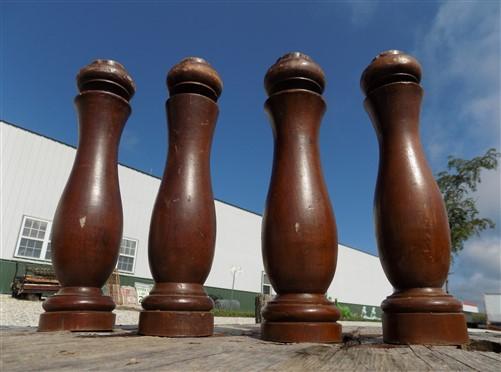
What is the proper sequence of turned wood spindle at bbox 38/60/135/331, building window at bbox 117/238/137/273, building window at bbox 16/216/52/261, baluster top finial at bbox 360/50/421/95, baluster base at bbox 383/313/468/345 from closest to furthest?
baluster base at bbox 383/313/468/345, baluster top finial at bbox 360/50/421/95, turned wood spindle at bbox 38/60/135/331, building window at bbox 16/216/52/261, building window at bbox 117/238/137/273

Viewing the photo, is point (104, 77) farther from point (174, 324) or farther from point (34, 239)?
point (34, 239)

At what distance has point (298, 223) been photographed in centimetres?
138

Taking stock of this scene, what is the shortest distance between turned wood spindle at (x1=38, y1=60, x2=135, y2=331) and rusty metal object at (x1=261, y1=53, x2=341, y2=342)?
794 millimetres

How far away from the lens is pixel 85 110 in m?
1.98

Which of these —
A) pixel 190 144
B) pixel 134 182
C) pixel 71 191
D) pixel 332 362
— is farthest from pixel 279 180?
pixel 134 182

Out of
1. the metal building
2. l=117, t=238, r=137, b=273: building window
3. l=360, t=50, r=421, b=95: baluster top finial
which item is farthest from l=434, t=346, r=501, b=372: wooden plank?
l=117, t=238, r=137, b=273: building window

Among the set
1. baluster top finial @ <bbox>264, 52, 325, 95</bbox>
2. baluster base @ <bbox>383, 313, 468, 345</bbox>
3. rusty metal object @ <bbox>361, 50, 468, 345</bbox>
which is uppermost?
baluster top finial @ <bbox>264, 52, 325, 95</bbox>

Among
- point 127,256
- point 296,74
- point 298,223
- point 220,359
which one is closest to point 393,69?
point 296,74

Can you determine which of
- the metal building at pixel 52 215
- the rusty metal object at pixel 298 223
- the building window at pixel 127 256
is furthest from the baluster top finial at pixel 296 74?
the building window at pixel 127 256

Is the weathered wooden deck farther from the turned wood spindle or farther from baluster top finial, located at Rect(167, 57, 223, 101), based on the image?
baluster top finial, located at Rect(167, 57, 223, 101)

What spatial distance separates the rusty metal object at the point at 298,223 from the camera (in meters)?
1.31

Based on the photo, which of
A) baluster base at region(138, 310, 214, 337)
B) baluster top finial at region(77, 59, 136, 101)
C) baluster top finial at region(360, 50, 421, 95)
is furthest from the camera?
baluster top finial at region(77, 59, 136, 101)

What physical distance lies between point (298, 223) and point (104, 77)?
51.0 inches

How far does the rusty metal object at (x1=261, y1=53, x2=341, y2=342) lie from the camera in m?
1.31
